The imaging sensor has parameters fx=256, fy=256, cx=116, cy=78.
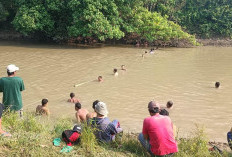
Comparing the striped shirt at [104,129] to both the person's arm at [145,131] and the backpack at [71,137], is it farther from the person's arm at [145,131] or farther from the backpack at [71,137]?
the person's arm at [145,131]

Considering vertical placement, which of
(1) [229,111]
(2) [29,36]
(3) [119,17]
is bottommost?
(1) [229,111]

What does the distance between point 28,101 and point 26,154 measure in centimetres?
603

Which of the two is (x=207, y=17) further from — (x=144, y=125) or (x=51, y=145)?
(x=51, y=145)

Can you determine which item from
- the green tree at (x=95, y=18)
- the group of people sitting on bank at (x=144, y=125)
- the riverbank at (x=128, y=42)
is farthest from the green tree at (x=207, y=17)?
the group of people sitting on bank at (x=144, y=125)

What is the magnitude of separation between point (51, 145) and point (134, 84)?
8.20 meters

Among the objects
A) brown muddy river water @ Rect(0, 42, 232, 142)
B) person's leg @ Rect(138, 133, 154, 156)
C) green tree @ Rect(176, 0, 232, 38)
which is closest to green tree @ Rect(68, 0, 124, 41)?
brown muddy river water @ Rect(0, 42, 232, 142)

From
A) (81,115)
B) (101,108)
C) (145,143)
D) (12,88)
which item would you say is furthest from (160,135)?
(81,115)

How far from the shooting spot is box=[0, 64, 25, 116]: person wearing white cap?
591 centimetres

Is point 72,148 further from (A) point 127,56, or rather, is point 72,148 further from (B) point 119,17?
(B) point 119,17

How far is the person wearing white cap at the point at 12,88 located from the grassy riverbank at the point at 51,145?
0.42 meters

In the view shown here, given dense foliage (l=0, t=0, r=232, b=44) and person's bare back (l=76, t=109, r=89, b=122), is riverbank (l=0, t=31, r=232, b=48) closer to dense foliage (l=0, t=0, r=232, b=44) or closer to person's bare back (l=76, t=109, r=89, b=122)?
dense foliage (l=0, t=0, r=232, b=44)

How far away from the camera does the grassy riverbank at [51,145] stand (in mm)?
4305

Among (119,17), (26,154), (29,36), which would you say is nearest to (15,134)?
(26,154)

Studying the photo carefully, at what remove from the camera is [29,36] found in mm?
28359
